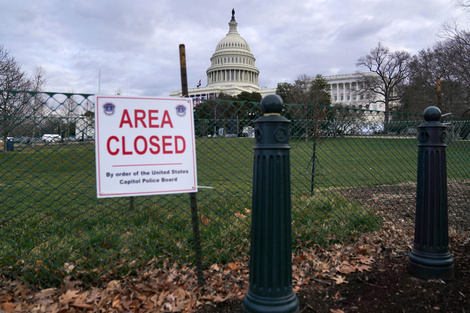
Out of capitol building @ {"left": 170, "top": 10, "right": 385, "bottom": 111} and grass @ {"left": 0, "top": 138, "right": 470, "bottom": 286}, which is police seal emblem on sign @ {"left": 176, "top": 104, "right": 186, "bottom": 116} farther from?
capitol building @ {"left": 170, "top": 10, "right": 385, "bottom": 111}

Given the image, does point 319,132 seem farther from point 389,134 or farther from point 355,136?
point 389,134

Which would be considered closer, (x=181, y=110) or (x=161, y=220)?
(x=181, y=110)

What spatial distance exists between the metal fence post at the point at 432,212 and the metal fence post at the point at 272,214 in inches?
61.9

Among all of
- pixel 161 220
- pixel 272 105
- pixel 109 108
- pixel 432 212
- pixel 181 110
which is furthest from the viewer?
pixel 161 220

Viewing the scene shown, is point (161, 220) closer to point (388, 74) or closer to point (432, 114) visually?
point (432, 114)

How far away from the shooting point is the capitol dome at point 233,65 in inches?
3647

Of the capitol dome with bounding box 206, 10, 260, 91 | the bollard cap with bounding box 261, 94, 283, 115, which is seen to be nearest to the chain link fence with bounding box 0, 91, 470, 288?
the bollard cap with bounding box 261, 94, 283, 115

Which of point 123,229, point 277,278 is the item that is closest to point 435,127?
point 277,278

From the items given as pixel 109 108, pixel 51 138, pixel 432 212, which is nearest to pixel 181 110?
pixel 109 108

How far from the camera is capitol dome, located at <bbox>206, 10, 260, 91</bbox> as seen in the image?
92.6 m

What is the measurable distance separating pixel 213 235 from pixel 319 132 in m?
2.05

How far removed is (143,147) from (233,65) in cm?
9370

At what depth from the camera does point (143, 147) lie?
2225 millimetres

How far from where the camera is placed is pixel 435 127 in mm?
2850
